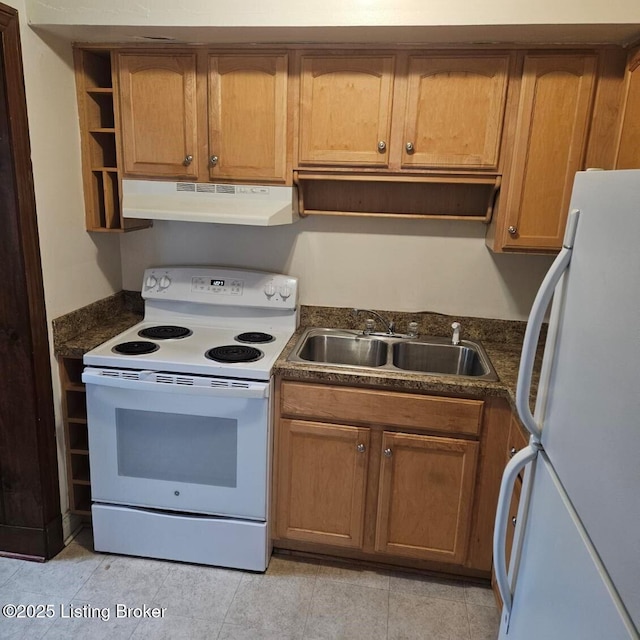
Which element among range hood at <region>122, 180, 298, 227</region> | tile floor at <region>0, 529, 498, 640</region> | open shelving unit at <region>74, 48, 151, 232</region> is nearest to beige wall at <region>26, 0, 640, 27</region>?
open shelving unit at <region>74, 48, 151, 232</region>

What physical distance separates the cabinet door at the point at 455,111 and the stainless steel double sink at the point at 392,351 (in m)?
0.80

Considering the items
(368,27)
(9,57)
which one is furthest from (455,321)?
(9,57)

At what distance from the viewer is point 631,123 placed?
5.91ft

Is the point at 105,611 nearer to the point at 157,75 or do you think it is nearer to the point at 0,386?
the point at 0,386

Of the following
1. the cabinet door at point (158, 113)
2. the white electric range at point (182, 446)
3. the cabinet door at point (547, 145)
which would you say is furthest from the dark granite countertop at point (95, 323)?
the cabinet door at point (547, 145)

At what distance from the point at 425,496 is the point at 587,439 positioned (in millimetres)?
1309

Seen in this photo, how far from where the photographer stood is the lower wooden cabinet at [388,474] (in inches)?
78.0

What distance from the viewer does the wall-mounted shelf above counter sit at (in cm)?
232

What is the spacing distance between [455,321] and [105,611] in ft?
6.17

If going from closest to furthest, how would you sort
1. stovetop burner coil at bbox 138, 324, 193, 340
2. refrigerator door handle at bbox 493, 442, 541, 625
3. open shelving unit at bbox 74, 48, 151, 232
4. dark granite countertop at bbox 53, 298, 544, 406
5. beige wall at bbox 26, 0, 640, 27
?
refrigerator door handle at bbox 493, 442, 541, 625
beige wall at bbox 26, 0, 640, 27
dark granite countertop at bbox 53, 298, 544, 406
open shelving unit at bbox 74, 48, 151, 232
stovetop burner coil at bbox 138, 324, 193, 340

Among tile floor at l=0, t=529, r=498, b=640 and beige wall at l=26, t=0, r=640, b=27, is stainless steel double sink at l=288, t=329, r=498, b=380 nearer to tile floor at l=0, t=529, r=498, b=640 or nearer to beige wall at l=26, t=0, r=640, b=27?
tile floor at l=0, t=529, r=498, b=640

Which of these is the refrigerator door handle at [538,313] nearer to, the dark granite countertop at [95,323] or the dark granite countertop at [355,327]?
the dark granite countertop at [355,327]

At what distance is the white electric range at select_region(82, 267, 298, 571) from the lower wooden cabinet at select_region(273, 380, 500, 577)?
13 cm

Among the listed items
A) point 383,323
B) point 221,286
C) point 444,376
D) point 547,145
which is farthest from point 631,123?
point 221,286
